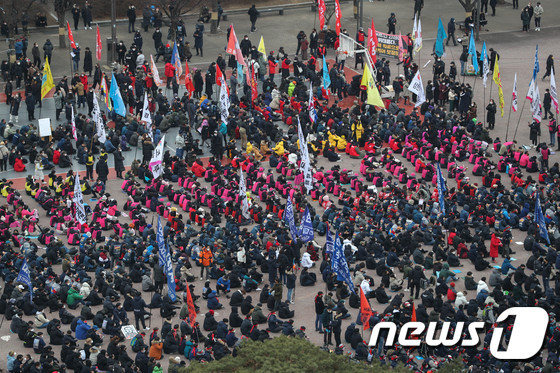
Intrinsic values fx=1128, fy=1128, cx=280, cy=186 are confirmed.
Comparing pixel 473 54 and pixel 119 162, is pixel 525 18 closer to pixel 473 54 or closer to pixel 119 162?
pixel 473 54

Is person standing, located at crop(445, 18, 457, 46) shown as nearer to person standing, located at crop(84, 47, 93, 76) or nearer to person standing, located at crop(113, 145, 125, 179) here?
person standing, located at crop(84, 47, 93, 76)

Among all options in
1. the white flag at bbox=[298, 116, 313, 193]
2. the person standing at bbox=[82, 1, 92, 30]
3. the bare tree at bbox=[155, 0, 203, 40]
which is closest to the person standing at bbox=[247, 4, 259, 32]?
the bare tree at bbox=[155, 0, 203, 40]

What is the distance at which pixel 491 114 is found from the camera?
5344 cm

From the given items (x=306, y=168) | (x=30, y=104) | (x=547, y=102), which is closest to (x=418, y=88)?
(x=547, y=102)

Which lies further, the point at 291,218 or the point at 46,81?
the point at 46,81

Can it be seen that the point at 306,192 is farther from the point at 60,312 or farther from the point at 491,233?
the point at 60,312

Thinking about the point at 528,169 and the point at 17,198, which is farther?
the point at 528,169

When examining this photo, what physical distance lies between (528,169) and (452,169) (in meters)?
3.37

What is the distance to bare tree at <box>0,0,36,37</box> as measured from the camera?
62.9 m

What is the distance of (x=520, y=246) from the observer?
42.4 m

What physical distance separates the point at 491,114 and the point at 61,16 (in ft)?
83.8

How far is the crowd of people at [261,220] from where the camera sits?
3622cm

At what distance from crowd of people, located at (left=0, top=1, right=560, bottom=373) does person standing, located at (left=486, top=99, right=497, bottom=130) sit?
3.9 inches

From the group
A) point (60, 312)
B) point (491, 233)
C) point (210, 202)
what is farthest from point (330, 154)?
point (60, 312)
